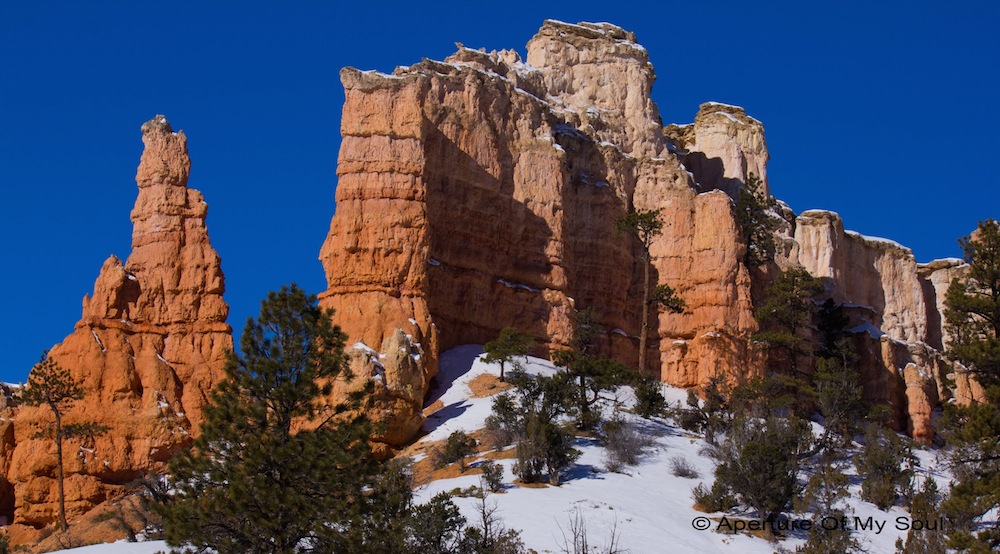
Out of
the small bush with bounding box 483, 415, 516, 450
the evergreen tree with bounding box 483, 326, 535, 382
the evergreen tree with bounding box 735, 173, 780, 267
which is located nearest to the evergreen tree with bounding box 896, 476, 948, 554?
the small bush with bounding box 483, 415, 516, 450

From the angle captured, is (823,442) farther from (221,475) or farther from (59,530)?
(59,530)

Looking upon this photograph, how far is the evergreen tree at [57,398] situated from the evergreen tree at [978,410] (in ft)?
102

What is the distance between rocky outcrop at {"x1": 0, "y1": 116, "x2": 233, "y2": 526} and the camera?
4562cm

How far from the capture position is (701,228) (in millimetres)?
61062

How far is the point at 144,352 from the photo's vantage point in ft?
161

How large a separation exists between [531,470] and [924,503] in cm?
1126

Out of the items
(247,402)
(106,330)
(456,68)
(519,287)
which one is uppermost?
(456,68)

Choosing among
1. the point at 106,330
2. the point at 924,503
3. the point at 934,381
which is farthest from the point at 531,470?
the point at 934,381

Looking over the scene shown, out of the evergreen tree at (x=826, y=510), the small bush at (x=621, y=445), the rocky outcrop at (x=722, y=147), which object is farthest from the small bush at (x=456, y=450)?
the rocky outcrop at (x=722, y=147)

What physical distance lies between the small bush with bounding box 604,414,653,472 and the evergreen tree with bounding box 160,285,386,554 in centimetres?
1346

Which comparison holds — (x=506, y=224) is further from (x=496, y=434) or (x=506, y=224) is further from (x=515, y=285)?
(x=496, y=434)

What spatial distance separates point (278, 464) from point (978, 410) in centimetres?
1676

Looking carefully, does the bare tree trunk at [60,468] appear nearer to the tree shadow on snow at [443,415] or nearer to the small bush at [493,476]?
the tree shadow on snow at [443,415]

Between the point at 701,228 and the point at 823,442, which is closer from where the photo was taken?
the point at 823,442
